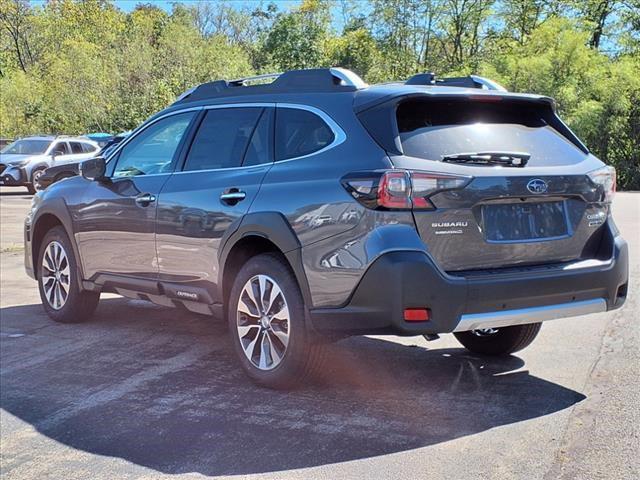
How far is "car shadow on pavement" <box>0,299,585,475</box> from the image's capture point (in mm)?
3910

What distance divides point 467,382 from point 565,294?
922 millimetres

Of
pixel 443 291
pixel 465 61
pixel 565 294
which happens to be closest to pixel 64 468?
pixel 443 291

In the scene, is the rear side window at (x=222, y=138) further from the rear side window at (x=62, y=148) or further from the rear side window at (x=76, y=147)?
the rear side window at (x=62, y=148)

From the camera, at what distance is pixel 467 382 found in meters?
4.91

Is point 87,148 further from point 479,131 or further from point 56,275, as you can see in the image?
point 479,131

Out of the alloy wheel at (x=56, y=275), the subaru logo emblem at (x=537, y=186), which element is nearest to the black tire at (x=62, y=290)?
the alloy wheel at (x=56, y=275)

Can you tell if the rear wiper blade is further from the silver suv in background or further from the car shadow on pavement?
the silver suv in background

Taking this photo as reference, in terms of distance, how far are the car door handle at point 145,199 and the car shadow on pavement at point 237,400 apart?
1128mm

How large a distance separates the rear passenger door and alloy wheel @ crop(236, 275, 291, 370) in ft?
1.22

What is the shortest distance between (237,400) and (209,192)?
138 cm

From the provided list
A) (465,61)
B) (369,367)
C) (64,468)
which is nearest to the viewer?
(64,468)

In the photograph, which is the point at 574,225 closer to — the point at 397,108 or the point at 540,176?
the point at 540,176

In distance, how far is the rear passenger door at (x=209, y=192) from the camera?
494cm

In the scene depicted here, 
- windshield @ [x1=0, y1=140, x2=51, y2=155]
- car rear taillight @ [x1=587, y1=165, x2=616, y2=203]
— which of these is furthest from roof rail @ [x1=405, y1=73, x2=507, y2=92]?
windshield @ [x1=0, y1=140, x2=51, y2=155]
